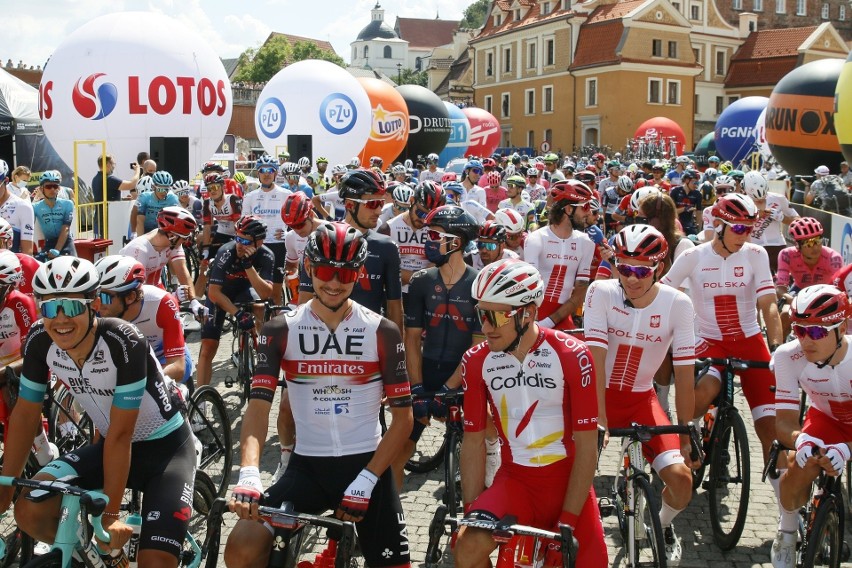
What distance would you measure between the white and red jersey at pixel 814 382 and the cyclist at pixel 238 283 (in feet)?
17.0

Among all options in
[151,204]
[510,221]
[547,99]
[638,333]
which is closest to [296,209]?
[510,221]

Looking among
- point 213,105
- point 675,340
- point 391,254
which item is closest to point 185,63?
point 213,105

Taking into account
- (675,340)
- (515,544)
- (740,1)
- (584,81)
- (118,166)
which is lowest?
(515,544)

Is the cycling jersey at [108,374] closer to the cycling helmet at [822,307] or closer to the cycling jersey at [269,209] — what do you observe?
the cycling helmet at [822,307]

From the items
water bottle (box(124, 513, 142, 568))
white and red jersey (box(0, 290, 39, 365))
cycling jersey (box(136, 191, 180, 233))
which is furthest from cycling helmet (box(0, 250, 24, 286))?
cycling jersey (box(136, 191, 180, 233))

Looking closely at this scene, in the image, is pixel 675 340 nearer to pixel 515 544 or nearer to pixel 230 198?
pixel 515 544

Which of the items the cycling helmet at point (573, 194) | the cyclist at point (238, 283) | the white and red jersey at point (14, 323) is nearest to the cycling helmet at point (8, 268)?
the white and red jersey at point (14, 323)

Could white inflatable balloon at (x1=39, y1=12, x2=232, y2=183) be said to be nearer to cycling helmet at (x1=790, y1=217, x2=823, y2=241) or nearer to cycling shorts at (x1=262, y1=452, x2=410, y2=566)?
cycling helmet at (x1=790, y1=217, x2=823, y2=241)

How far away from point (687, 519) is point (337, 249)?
3.89m

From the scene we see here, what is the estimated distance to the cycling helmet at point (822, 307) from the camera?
16.4 ft

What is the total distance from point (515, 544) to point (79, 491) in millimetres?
1942

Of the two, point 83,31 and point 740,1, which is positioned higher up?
point 740,1

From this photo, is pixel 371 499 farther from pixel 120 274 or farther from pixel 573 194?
pixel 573 194

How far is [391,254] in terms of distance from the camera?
23.4ft
